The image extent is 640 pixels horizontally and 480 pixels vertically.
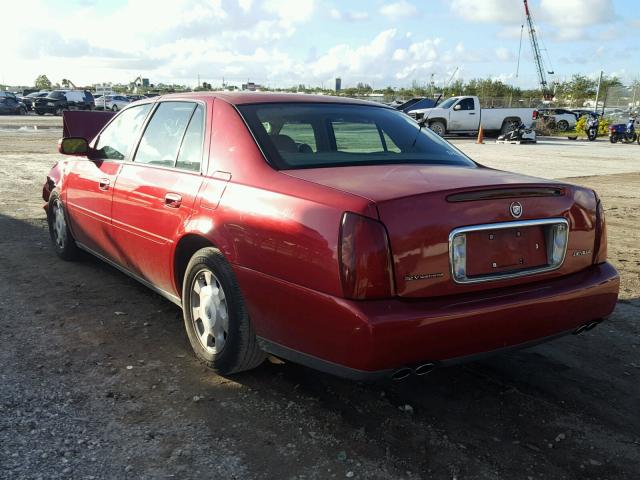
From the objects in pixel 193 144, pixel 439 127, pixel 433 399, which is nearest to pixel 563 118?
pixel 439 127

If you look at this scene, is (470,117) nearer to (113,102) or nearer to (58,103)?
(113,102)

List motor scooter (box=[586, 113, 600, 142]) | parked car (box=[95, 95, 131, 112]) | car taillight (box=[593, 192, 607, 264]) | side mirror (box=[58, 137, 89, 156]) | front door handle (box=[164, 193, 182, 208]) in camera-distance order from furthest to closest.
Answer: parked car (box=[95, 95, 131, 112]), motor scooter (box=[586, 113, 600, 142]), side mirror (box=[58, 137, 89, 156]), front door handle (box=[164, 193, 182, 208]), car taillight (box=[593, 192, 607, 264])

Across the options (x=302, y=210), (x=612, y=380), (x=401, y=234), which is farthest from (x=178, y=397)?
(x=612, y=380)

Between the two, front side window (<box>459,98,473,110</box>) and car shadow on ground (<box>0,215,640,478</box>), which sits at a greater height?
front side window (<box>459,98,473,110</box>)

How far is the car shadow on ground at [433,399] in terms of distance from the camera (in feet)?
8.90

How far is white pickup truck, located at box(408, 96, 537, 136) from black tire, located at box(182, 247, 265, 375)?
2655 cm

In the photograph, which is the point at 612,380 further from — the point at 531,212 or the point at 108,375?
the point at 108,375

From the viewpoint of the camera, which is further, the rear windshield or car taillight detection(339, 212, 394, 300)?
the rear windshield

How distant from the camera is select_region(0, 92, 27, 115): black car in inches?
1748

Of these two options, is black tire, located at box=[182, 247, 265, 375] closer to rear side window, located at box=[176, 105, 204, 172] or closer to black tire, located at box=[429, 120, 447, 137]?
rear side window, located at box=[176, 105, 204, 172]

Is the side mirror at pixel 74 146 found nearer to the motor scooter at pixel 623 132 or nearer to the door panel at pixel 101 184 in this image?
the door panel at pixel 101 184

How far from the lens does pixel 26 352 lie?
12.1 feet

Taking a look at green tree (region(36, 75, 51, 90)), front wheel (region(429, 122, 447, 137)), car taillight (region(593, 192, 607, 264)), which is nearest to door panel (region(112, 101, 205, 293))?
car taillight (region(593, 192, 607, 264))

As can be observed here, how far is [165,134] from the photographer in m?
4.14
